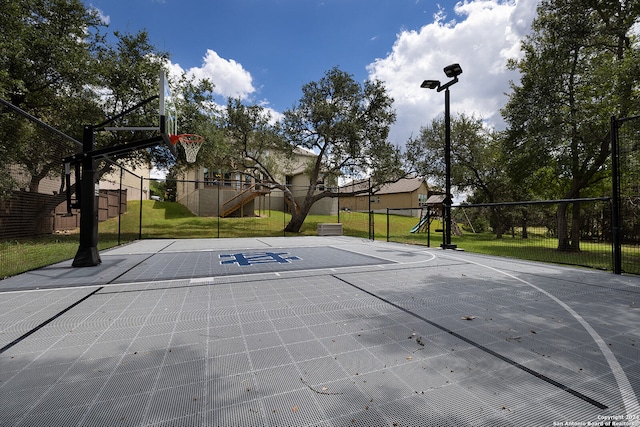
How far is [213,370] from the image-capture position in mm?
2230

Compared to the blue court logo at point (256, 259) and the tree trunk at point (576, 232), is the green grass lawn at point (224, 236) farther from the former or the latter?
the blue court logo at point (256, 259)

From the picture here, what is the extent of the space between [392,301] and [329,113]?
A: 14.9 m

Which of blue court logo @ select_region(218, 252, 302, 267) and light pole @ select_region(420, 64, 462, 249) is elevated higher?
light pole @ select_region(420, 64, 462, 249)

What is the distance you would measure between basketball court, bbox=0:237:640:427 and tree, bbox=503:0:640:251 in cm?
986

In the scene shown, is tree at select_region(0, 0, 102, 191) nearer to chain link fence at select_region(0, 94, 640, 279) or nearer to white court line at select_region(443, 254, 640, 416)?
chain link fence at select_region(0, 94, 640, 279)

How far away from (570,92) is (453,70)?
7.26 meters

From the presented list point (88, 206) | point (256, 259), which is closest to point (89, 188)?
point (88, 206)

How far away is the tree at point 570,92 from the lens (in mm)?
11109

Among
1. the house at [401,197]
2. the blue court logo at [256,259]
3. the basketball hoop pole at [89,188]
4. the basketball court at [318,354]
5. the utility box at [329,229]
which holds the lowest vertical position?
the basketball court at [318,354]

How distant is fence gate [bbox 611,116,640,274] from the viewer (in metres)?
5.80

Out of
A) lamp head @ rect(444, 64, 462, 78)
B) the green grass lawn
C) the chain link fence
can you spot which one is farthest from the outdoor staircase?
lamp head @ rect(444, 64, 462, 78)

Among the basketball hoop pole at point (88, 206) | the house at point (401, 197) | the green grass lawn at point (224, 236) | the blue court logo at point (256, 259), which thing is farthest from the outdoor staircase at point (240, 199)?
the basketball hoop pole at point (88, 206)

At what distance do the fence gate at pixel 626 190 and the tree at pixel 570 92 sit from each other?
1.61m

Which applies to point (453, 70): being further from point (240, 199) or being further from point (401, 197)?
point (401, 197)
